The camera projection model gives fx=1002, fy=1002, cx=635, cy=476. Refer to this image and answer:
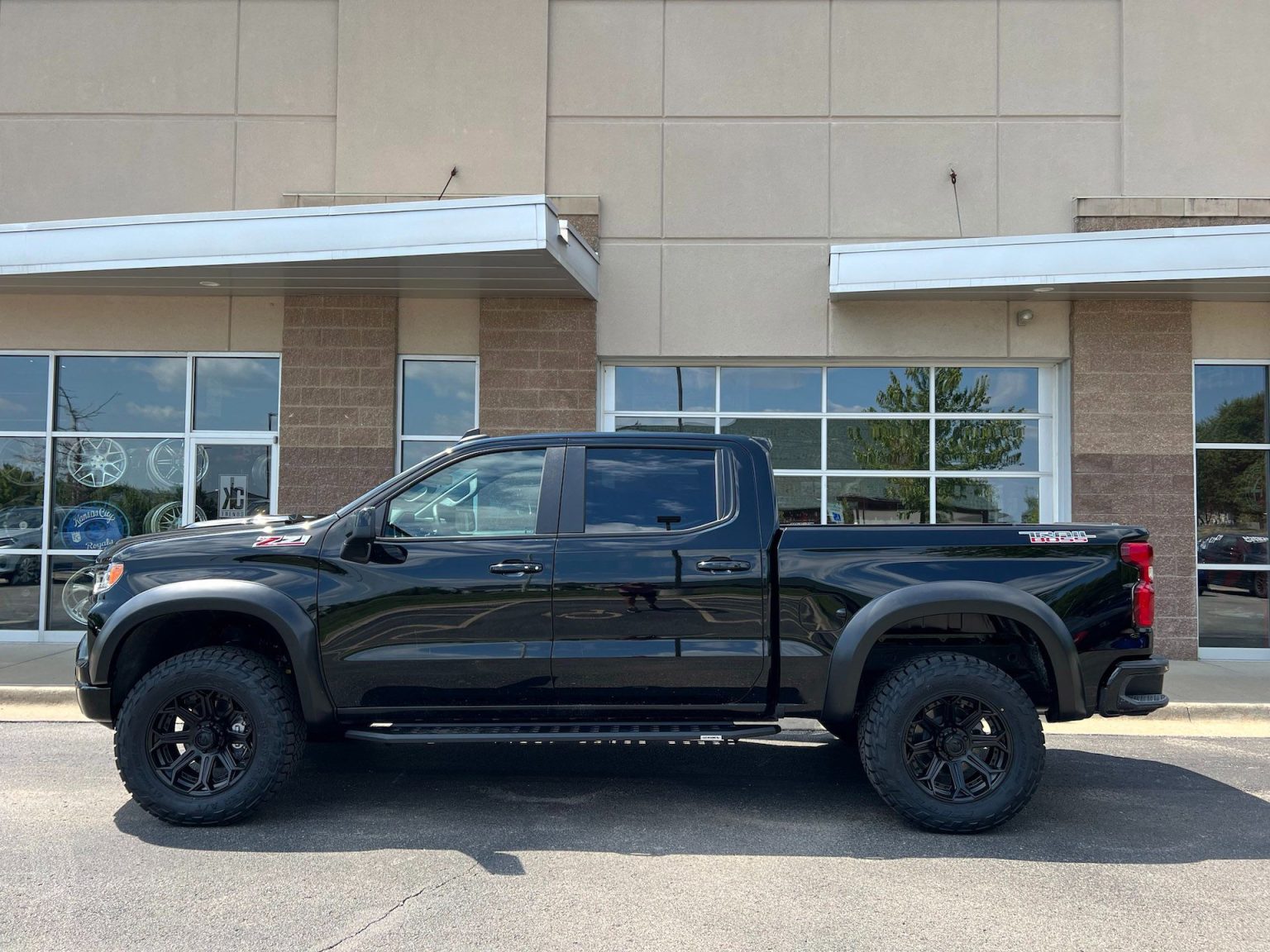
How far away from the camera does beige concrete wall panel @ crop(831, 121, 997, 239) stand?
1123cm

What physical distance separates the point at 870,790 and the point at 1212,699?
425 centimetres

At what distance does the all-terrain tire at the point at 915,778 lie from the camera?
195 inches

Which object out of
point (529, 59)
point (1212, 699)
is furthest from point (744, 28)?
point (1212, 699)

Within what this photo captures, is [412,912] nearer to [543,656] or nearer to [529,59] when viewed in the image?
[543,656]

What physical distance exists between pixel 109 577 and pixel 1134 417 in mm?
10070

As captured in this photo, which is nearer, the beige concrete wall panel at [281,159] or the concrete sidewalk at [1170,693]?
the concrete sidewalk at [1170,693]

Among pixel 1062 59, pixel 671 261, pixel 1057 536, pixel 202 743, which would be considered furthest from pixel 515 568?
pixel 1062 59

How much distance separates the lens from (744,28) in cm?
1138

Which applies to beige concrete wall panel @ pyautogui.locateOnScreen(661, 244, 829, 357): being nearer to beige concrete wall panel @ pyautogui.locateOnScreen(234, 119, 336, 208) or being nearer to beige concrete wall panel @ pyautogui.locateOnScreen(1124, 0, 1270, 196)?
beige concrete wall panel @ pyautogui.locateOnScreen(1124, 0, 1270, 196)

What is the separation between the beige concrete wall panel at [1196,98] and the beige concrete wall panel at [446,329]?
7482mm

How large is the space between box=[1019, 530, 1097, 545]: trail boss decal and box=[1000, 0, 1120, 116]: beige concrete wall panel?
7717 millimetres

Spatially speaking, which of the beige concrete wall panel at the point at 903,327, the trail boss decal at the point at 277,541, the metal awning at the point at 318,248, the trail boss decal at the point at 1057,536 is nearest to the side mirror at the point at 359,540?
the trail boss decal at the point at 277,541

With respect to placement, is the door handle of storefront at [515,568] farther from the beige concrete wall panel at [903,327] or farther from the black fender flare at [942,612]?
the beige concrete wall panel at [903,327]

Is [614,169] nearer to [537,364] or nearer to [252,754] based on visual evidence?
[537,364]
